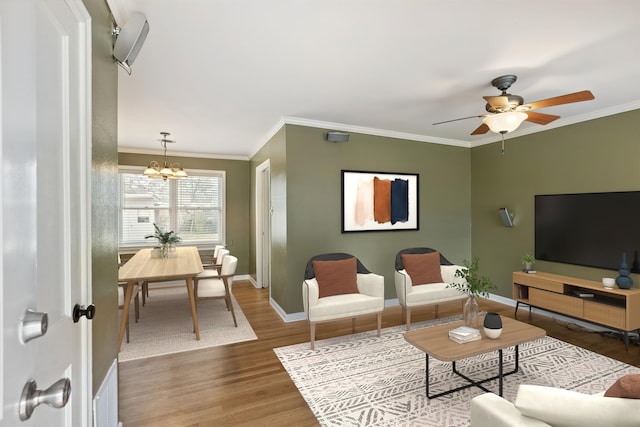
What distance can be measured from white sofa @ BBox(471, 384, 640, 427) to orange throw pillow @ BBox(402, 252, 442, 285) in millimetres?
2539

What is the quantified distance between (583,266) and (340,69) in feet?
12.1

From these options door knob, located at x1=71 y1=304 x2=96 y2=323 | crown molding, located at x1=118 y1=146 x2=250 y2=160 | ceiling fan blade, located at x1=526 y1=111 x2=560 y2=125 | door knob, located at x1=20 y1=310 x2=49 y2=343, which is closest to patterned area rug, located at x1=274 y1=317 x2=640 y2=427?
door knob, located at x1=71 y1=304 x2=96 y2=323

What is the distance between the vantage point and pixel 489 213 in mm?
4824

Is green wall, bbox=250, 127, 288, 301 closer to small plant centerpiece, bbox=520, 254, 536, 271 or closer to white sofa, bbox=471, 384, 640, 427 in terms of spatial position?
white sofa, bbox=471, 384, 640, 427

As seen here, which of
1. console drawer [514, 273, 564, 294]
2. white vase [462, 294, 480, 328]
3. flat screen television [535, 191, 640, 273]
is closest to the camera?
white vase [462, 294, 480, 328]

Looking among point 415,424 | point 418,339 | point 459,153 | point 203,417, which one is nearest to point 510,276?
point 459,153

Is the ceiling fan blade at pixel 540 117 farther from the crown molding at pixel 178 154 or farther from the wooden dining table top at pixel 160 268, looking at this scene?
the crown molding at pixel 178 154

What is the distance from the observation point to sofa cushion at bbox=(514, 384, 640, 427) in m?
1.11

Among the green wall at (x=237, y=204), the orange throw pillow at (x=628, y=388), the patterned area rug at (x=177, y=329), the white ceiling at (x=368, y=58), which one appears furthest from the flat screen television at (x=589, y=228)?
the green wall at (x=237, y=204)

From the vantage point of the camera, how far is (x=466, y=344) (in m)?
2.28

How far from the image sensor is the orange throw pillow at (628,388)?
44.8 inches

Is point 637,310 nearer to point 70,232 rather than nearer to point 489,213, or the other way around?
point 489,213

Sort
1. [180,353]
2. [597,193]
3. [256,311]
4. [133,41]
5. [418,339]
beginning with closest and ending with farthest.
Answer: [133,41]
[418,339]
[180,353]
[597,193]
[256,311]

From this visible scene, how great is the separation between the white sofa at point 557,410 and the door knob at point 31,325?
5.40 ft
